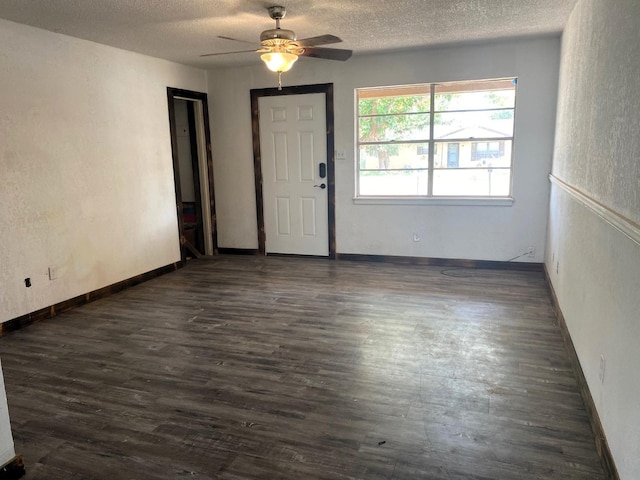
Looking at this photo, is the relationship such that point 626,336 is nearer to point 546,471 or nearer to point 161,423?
point 546,471

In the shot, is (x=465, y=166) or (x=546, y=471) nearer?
(x=546, y=471)

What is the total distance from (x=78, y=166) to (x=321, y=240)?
2.91 metres

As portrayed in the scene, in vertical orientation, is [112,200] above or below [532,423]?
above

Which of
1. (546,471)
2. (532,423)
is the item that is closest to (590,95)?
(532,423)

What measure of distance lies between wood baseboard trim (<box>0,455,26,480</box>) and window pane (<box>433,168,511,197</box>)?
4578 millimetres

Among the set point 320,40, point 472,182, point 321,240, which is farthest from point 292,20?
point 321,240

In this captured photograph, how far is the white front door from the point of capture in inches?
225

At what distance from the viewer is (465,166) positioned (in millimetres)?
5215

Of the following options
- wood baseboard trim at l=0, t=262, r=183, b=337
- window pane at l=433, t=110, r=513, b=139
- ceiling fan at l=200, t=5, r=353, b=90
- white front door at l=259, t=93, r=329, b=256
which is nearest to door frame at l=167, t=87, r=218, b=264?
wood baseboard trim at l=0, t=262, r=183, b=337

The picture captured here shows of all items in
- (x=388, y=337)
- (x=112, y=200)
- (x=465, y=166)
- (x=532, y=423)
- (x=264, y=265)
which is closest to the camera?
(x=532, y=423)

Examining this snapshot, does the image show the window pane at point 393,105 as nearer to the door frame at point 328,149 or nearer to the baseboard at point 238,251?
the door frame at point 328,149

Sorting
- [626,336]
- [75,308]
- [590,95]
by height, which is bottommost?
[75,308]

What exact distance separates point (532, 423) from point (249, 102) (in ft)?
16.3

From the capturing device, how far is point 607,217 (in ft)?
6.75
